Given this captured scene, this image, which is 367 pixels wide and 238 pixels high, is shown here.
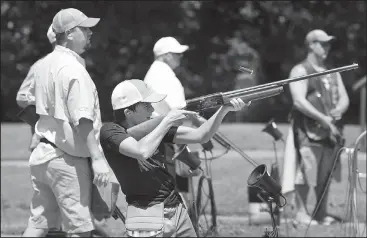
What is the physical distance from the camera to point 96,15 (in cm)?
980

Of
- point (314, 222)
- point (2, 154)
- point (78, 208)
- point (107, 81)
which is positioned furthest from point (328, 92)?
point (107, 81)

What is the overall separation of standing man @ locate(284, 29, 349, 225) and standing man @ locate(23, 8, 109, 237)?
9.24ft

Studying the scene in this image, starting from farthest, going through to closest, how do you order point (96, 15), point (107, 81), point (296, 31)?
point (296, 31), point (107, 81), point (96, 15)

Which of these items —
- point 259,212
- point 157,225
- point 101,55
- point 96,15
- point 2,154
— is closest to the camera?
point 157,225

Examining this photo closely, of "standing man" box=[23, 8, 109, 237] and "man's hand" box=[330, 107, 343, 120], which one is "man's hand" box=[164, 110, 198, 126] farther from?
"man's hand" box=[330, 107, 343, 120]

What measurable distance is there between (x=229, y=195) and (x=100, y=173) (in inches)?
166

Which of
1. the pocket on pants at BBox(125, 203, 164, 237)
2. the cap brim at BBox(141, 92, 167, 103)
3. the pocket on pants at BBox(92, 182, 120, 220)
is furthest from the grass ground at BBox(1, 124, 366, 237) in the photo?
the cap brim at BBox(141, 92, 167, 103)

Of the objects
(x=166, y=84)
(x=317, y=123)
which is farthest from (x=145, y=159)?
(x=317, y=123)

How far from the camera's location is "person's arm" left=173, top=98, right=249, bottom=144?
449 centimetres

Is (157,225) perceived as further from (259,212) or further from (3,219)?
(3,219)

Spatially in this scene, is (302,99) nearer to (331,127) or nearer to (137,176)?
(331,127)

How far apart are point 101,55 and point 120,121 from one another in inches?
352

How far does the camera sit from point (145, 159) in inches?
177

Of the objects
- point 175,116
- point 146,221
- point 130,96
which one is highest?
point 130,96
